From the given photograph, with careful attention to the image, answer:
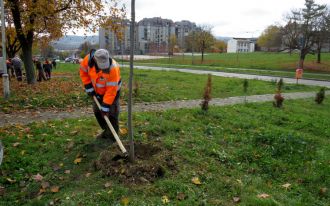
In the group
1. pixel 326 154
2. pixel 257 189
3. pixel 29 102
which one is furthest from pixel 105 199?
pixel 29 102

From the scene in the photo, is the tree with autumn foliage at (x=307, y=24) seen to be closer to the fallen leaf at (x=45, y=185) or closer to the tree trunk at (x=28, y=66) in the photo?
the tree trunk at (x=28, y=66)

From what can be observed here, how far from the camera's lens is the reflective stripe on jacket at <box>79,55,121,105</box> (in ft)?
17.3

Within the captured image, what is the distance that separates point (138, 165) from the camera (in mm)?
4652

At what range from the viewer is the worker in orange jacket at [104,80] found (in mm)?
5163

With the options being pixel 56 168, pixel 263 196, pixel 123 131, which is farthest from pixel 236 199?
pixel 123 131

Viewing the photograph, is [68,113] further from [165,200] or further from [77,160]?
[165,200]

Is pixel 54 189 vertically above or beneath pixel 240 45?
beneath

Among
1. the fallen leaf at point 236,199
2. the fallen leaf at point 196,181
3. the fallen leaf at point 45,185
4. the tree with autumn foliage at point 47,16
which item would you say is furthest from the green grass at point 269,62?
the fallen leaf at point 45,185

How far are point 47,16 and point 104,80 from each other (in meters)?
10.9

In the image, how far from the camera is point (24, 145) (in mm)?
5734

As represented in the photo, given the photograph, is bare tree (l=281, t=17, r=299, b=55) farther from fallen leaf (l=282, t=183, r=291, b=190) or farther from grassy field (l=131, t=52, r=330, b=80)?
fallen leaf (l=282, t=183, r=291, b=190)

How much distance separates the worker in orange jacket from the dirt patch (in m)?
0.73

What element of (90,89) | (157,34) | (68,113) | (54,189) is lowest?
(54,189)

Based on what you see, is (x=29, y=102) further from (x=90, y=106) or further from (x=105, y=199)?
(x=105, y=199)
